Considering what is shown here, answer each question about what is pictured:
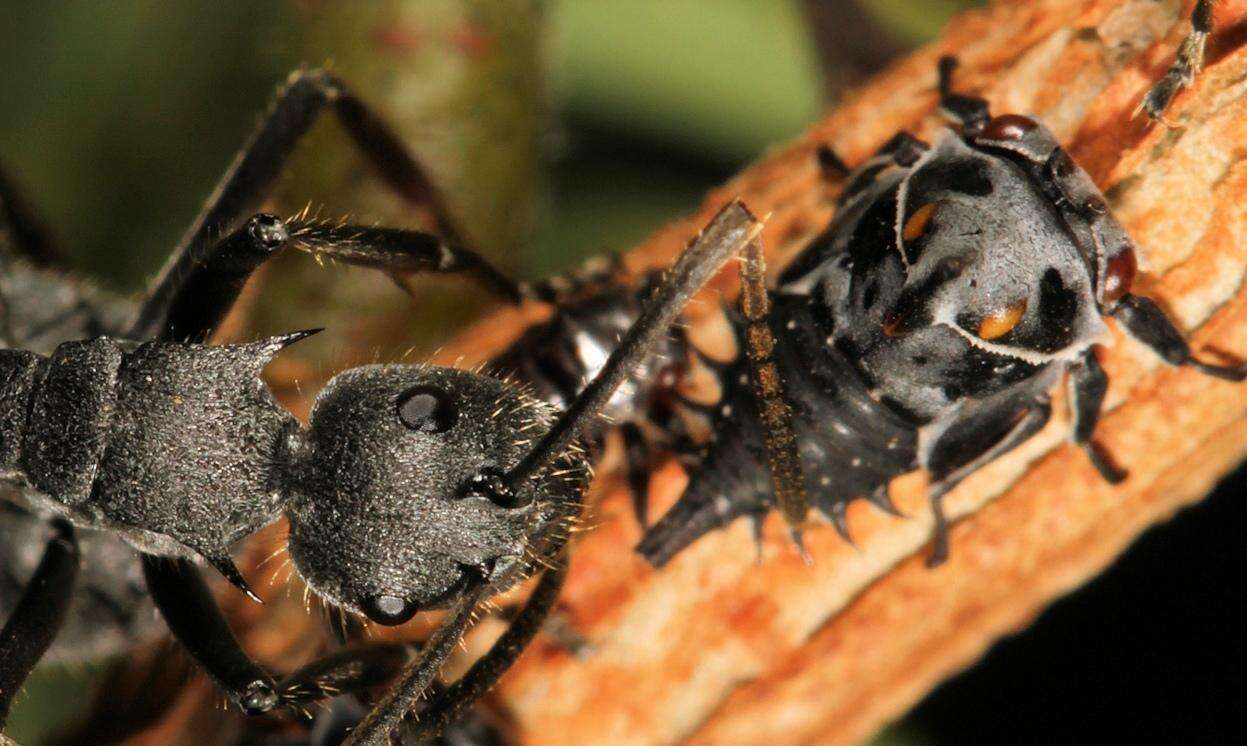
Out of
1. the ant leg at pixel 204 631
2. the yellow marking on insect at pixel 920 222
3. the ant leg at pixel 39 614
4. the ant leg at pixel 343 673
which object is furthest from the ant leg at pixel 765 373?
the ant leg at pixel 39 614

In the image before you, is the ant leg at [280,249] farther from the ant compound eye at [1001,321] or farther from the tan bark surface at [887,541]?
the ant compound eye at [1001,321]

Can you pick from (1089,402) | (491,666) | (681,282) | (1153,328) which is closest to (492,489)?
(491,666)

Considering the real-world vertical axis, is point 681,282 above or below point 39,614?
above

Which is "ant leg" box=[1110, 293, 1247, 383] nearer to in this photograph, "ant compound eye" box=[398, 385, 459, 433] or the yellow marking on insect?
the yellow marking on insect

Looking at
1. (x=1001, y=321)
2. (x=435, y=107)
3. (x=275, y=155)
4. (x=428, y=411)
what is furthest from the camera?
(x=435, y=107)

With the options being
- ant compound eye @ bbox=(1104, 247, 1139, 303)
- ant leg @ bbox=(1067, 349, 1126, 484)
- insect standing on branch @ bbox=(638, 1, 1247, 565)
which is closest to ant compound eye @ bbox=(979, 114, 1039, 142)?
insect standing on branch @ bbox=(638, 1, 1247, 565)

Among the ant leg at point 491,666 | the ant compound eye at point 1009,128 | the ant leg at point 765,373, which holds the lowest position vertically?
the ant leg at point 491,666

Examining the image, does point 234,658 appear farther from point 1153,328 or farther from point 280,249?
point 1153,328
